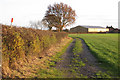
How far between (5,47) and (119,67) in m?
5.82

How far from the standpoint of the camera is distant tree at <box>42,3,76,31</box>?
38.8 m

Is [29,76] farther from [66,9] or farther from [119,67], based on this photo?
[66,9]

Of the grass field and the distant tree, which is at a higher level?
the distant tree

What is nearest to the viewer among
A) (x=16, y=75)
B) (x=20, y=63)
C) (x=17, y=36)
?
(x=16, y=75)

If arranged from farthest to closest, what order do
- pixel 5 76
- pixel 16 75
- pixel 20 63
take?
pixel 20 63, pixel 16 75, pixel 5 76

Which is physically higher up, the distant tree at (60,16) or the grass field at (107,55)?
the distant tree at (60,16)

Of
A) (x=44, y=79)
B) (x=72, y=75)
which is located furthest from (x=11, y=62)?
(x=72, y=75)

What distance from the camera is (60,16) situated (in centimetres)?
3894

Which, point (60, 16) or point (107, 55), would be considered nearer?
point (107, 55)

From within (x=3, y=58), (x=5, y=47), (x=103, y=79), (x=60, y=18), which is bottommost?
(x=103, y=79)

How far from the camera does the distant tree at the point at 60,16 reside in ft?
127

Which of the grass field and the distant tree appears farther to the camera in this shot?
the distant tree

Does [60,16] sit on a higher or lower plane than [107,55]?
higher

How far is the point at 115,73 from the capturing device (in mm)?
4520
